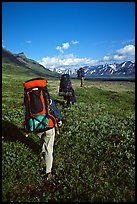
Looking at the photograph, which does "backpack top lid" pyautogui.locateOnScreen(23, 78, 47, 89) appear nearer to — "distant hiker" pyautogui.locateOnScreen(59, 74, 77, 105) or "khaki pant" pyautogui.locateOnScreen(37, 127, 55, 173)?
"khaki pant" pyautogui.locateOnScreen(37, 127, 55, 173)

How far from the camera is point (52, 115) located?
8.55 meters

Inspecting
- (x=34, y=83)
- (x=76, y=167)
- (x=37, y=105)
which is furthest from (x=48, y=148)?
(x=34, y=83)

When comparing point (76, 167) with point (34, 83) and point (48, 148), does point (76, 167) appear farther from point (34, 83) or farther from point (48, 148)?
point (34, 83)

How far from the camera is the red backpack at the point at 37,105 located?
26.7 feet

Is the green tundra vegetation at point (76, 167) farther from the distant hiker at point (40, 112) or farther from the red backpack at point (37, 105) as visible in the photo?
the red backpack at point (37, 105)

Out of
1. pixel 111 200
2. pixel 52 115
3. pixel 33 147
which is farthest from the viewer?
pixel 33 147

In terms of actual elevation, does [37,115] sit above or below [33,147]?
above

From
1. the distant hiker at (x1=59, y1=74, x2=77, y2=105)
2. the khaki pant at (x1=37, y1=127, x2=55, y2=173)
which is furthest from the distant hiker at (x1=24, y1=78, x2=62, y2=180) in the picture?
the distant hiker at (x1=59, y1=74, x2=77, y2=105)

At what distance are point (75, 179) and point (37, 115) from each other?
2485mm

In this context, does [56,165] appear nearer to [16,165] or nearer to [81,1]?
[16,165]

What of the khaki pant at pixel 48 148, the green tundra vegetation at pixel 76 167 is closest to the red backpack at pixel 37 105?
the khaki pant at pixel 48 148

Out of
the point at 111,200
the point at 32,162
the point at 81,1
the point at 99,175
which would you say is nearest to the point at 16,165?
the point at 32,162

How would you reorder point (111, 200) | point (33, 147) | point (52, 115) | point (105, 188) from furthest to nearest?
point (33, 147) < point (52, 115) < point (105, 188) < point (111, 200)

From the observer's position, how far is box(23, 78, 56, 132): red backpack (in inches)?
321
